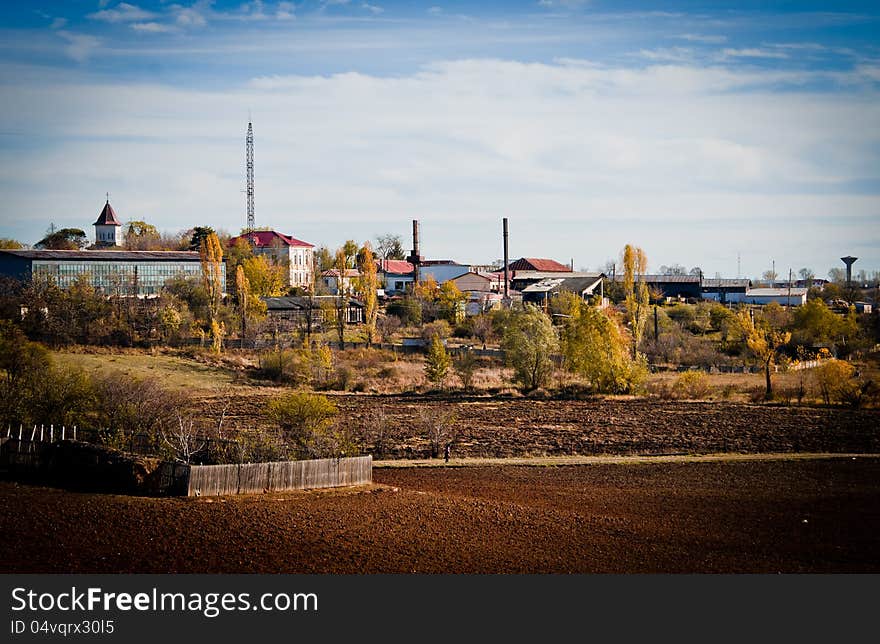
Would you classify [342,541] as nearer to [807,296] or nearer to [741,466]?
[741,466]

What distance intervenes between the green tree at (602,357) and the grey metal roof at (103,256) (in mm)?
38885

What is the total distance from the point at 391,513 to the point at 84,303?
147ft

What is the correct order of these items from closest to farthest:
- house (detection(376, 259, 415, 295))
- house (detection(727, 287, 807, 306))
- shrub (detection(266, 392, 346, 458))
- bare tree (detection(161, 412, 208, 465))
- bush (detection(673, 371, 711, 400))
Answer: bare tree (detection(161, 412, 208, 465)) < shrub (detection(266, 392, 346, 458)) < bush (detection(673, 371, 711, 400)) < house (detection(727, 287, 807, 306)) < house (detection(376, 259, 415, 295))

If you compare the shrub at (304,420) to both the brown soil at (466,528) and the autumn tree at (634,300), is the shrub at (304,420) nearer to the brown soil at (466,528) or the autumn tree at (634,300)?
the brown soil at (466,528)

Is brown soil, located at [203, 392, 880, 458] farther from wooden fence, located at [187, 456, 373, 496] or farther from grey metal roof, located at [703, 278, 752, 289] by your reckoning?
grey metal roof, located at [703, 278, 752, 289]

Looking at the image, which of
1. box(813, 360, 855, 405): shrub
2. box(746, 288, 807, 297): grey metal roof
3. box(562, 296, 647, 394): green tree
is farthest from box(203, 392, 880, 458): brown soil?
box(746, 288, 807, 297): grey metal roof

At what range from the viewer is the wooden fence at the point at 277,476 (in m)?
24.8

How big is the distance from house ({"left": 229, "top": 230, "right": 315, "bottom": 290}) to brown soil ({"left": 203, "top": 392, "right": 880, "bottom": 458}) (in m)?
50.2

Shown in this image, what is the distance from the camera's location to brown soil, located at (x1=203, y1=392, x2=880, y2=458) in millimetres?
35969

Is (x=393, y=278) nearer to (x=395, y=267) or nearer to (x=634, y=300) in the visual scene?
(x=395, y=267)

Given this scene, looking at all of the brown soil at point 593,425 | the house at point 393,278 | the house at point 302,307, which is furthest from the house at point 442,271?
the brown soil at point 593,425

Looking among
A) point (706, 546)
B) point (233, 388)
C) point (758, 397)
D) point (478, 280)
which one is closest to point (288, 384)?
point (233, 388)

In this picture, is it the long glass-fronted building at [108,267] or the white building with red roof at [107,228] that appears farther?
Answer: the white building with red roof at [107,228]

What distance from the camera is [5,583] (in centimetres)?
1709
